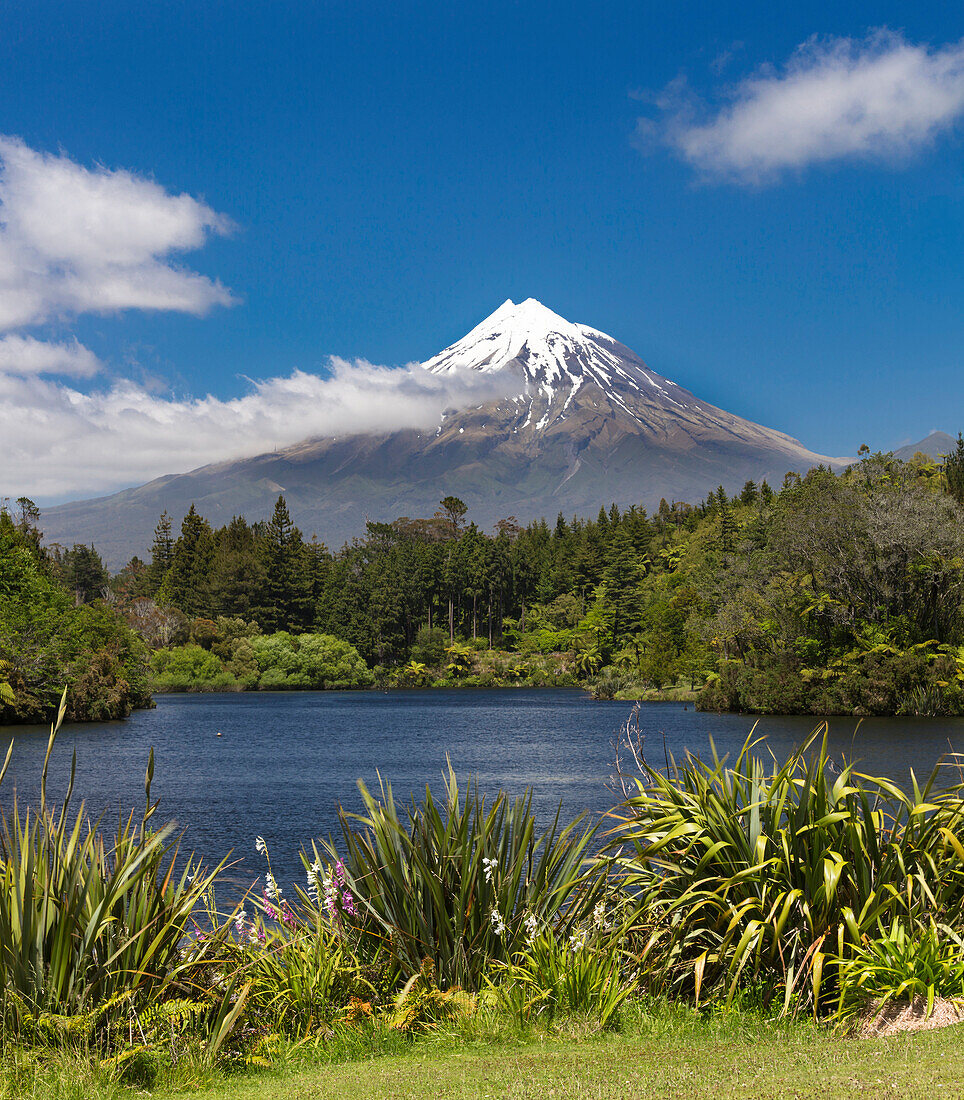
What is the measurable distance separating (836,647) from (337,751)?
21.1 m

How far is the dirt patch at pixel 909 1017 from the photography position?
5.27m

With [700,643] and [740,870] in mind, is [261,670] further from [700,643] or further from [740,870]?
[740,870]

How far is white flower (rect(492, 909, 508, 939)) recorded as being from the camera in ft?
19.5

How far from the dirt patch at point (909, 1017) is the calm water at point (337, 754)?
772 centimetres

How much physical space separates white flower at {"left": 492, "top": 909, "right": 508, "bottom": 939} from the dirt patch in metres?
2.03

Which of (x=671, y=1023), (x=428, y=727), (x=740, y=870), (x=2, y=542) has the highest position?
(x=2, y=542)

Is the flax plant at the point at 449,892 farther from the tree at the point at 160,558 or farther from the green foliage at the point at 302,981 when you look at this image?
the tree at the point at 160,558

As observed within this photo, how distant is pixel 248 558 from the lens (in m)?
95.6

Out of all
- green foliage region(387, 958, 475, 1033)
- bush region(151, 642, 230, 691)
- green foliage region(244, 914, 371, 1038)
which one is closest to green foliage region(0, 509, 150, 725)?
bush region(151, 642, 230, 691)

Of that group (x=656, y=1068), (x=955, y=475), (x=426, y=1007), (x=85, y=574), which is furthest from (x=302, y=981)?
(x=85, y=574)

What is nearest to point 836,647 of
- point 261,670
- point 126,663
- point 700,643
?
point 700,643

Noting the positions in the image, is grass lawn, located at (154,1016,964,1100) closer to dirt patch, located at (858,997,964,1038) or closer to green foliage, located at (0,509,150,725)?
dirt patch, located at (858,997,964,1038)

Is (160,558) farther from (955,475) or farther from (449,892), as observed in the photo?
(449,892)

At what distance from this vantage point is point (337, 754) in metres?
34.5
